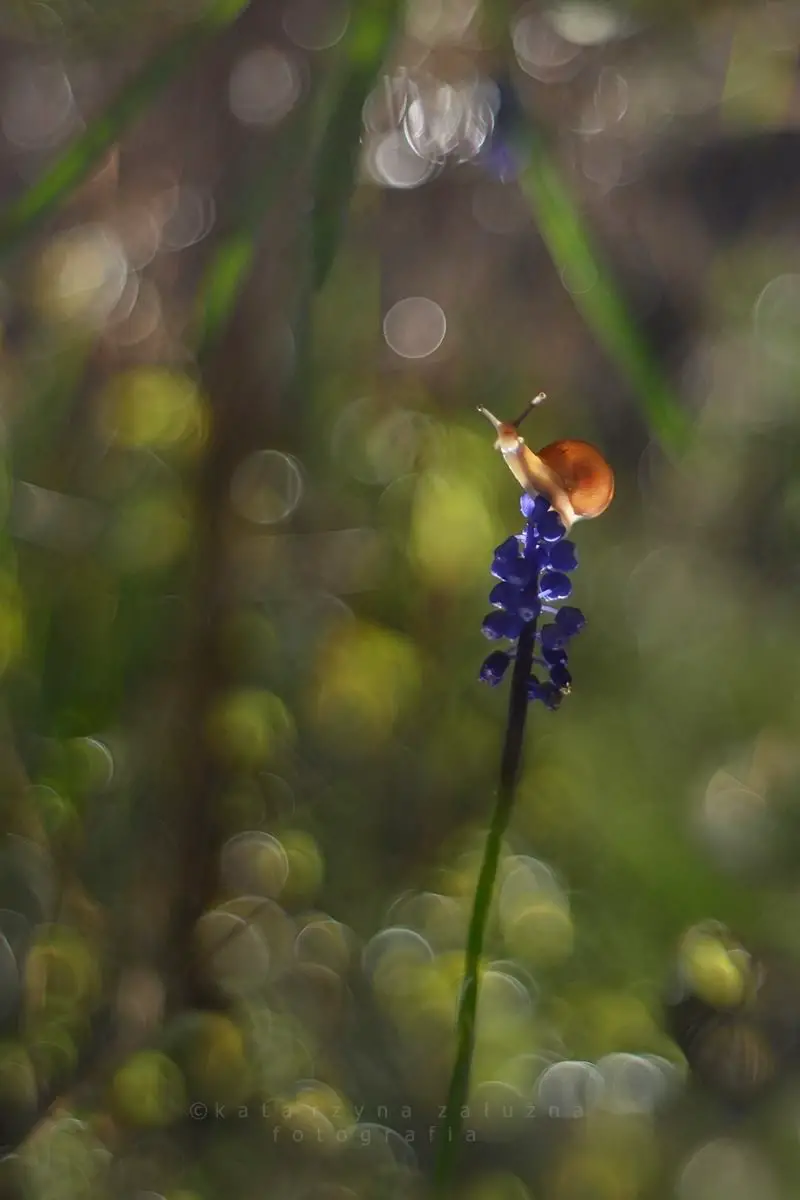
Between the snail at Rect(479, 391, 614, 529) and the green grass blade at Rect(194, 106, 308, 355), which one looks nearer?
the snail at Rect(479, 391, 614, 529)

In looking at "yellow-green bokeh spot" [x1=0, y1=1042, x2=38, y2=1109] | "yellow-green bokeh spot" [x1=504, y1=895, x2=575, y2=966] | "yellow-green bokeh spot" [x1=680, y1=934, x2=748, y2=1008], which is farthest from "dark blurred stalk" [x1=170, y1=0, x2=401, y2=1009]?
"yellow-green bokeh spot" [x1=680, y1=934, x2=748, y2=1008]

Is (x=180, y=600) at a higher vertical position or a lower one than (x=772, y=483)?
lower

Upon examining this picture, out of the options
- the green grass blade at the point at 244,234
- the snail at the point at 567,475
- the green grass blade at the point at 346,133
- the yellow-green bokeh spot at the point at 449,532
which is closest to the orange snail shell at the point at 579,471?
the snail at the point at 567,475

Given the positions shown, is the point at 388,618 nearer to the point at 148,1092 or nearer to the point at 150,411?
the point at 150,411

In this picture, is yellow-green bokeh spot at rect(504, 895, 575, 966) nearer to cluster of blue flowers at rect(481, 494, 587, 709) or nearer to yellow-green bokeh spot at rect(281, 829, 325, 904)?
yellow-green bokeh spot at rect(281, 829, 325, 904)

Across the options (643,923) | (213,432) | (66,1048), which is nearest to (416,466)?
(213,432)

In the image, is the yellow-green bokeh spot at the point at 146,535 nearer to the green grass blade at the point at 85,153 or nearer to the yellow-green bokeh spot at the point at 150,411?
the yellow-green bokeh spot at the point at 150,411

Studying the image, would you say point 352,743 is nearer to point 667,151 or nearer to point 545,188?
point 545,188
